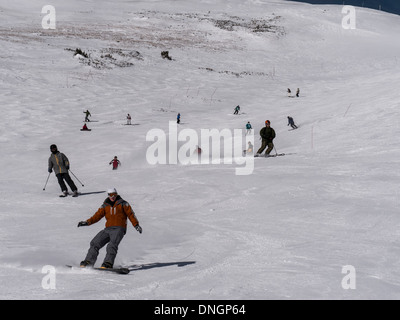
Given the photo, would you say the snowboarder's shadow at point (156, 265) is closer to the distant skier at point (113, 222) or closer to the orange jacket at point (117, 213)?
the distant skier at point (113, 222)

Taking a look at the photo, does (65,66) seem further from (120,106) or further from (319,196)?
(319,196)

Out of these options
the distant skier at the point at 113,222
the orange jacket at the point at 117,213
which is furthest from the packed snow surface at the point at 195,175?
the orange jacket at the point at 117,213

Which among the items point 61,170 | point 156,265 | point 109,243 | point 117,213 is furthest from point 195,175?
point 109,243

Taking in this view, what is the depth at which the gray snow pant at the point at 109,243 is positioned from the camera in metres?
7.42

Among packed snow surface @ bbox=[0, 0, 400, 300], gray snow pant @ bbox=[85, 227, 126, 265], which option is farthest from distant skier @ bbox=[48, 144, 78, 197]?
gray snow pant @ bbox=[85, 227, 126, 265]

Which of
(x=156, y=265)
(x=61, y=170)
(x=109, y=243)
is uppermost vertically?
(x=61, y=170)

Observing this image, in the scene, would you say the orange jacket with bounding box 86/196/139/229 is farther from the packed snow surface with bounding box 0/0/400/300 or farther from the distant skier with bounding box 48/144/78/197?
the distant skier with bounding box 48/144/78/197

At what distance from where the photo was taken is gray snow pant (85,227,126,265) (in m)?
7.42

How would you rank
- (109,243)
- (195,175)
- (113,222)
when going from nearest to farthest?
(109,243)
(113,222)
(195,175)

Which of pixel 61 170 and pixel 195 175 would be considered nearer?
pixel 61 170

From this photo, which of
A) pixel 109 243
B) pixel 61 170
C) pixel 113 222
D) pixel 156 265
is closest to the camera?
pixel 109 243

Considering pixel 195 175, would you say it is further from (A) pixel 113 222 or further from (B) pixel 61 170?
(A) pixel 113 222

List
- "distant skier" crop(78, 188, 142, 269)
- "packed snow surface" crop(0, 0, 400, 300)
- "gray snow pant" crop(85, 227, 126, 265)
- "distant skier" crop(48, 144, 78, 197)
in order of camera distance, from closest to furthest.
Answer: "packed snow surface" crop(0, 0, 400, 300), "gray snow pant" crop(85, 227, 126, 265), "distant skier" crop(78, 188, 142, 269), "distant skier" crop(48, 144, 78, 197)

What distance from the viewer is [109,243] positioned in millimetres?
7582
